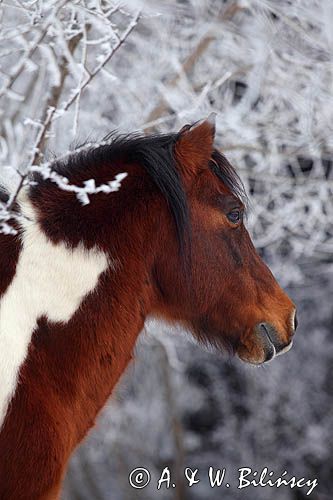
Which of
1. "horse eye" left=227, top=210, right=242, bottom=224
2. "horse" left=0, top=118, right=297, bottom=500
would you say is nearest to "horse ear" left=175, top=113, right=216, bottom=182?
"horse" left=0, top=118, right=297, bottom=500

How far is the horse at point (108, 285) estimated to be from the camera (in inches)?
95.0

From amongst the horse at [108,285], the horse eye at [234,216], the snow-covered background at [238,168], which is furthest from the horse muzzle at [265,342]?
the snow-covered background at [238,168]

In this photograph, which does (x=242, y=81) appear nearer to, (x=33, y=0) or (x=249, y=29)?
(x=249, y=29)

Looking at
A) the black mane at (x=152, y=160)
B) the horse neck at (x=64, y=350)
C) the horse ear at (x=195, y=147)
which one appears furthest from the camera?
the horse ear at (x=195, y=147)

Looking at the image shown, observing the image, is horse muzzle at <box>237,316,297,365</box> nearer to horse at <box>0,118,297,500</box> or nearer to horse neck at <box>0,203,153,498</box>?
horse at <box>0,118,297,500</box>

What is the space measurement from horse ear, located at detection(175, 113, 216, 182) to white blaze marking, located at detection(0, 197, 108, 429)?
45cm

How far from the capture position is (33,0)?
3.04 metres

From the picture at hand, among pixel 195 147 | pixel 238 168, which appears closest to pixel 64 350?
pixel 195 147

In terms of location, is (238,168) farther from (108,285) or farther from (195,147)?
(108,285)

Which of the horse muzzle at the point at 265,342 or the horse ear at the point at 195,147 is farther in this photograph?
the horse muzzle at the point at 265,342

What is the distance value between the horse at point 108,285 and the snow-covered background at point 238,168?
178 cm

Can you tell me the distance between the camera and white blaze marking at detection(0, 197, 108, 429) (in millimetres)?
2406

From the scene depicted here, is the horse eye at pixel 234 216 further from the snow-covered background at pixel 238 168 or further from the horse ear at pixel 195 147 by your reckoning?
the snow-covered background at pixel 238 168

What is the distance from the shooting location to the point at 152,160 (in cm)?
269
